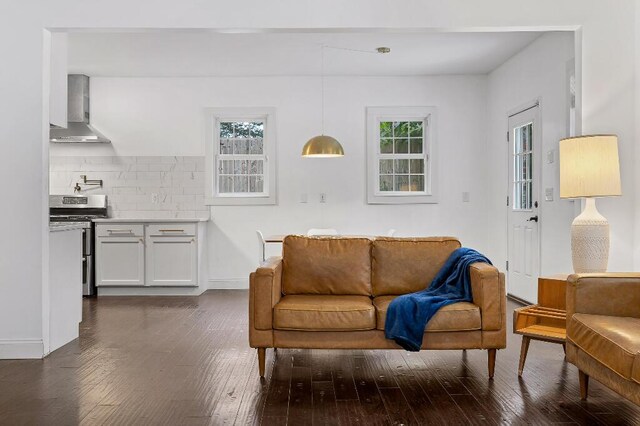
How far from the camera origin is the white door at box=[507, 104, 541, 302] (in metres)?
6.12

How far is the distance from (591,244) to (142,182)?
5658mm

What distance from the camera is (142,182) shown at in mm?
7750

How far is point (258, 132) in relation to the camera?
792cm

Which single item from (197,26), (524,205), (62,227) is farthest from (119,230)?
(524,205)

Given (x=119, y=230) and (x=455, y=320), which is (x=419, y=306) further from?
(x=119, y=230)

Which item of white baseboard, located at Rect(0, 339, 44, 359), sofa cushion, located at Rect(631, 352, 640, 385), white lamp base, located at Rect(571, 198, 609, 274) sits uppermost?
white lamp base, located at Rect(571, 198, 609, 274)

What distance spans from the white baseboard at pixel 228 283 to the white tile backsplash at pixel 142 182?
848mm

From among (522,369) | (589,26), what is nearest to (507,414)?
(522,369)

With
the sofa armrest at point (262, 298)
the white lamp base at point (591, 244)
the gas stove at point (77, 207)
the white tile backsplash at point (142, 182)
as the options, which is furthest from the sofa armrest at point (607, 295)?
the gas stove at point (77, 207)

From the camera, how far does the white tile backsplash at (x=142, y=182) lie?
7734 millimetres

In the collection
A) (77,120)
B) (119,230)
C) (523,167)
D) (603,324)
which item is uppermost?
(77,120)

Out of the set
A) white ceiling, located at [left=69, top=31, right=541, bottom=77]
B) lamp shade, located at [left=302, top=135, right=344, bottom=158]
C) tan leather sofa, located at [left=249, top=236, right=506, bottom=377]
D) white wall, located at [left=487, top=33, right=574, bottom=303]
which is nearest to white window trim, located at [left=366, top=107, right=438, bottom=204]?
white ceiling, located at [left=69, top=31, right=541, bottom=77]

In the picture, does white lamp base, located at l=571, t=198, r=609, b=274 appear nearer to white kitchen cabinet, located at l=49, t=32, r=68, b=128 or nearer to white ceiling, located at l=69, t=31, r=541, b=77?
white ceiling, located at l=69, t=31, r=541, b=77

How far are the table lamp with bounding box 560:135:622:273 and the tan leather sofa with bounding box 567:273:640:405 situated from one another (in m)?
0.58
